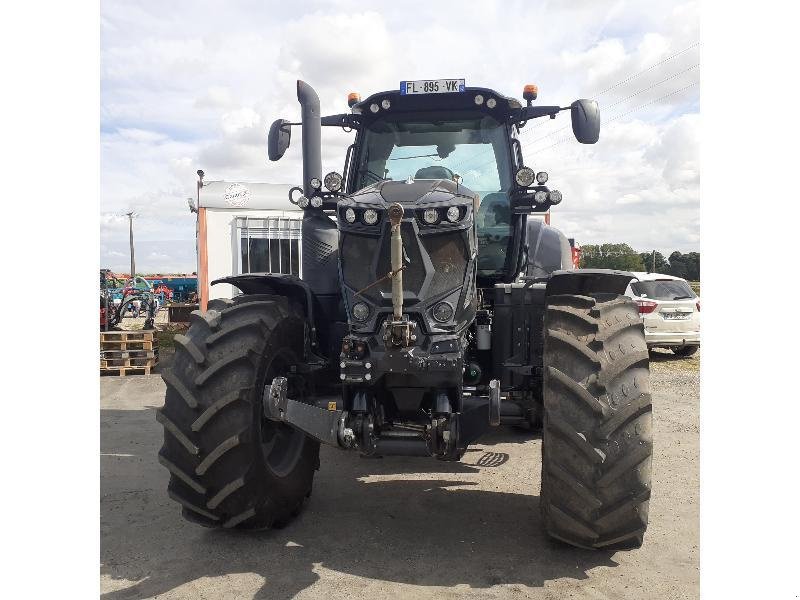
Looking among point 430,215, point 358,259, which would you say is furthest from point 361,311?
point 430,215

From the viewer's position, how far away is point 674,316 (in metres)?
12.5

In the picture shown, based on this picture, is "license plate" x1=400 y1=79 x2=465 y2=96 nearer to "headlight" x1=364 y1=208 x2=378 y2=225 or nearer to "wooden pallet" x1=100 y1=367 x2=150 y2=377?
"headlight" x1=364 y1=208 x2=378 y2=225

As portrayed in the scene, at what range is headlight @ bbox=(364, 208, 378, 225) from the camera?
12.5 ft

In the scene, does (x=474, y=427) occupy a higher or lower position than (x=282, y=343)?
lower

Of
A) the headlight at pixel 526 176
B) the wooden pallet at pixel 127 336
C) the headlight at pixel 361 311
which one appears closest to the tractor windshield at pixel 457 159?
the headlight at pixel 526 176

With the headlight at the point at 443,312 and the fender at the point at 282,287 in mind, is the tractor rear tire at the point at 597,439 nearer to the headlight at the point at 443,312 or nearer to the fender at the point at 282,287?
the headlight at the point at 443,312

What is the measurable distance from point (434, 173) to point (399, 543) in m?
2.83

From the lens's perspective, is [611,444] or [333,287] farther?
[333,287]

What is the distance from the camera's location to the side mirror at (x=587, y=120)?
15.3 ft

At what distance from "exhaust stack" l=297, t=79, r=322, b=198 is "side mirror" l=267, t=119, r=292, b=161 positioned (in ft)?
0.54

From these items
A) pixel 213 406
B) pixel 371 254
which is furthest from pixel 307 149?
pixel 213 406

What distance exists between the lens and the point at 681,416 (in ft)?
25.5

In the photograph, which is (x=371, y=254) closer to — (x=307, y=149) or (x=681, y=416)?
(x=307, y=149)

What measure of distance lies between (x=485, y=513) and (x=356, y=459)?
69.2 inches
